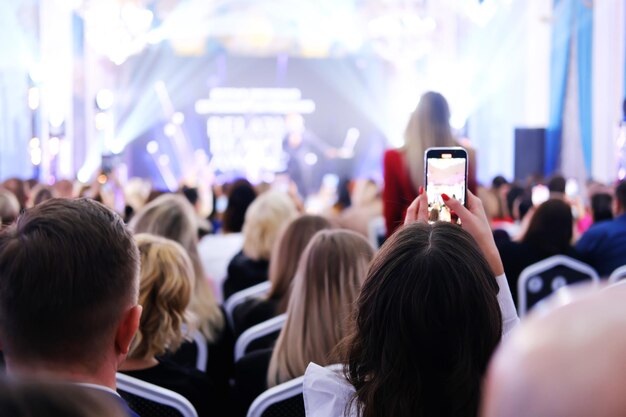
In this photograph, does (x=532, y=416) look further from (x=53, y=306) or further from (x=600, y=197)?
(x=600, y=197)

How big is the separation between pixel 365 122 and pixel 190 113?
3732 mm

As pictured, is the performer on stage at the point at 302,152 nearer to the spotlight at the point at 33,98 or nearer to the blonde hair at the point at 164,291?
the spotlight at the point at 33,98

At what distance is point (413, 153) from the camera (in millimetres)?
3184

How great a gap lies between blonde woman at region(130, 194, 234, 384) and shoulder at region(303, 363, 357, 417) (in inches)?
55.5

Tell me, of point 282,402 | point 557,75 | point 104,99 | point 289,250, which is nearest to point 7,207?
point 289,250

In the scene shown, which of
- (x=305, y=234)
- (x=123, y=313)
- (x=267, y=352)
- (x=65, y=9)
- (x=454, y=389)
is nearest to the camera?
(x=454, y=389)

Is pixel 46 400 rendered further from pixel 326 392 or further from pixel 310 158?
pixel 310 158

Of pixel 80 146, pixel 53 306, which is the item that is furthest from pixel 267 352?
pixel 80 146

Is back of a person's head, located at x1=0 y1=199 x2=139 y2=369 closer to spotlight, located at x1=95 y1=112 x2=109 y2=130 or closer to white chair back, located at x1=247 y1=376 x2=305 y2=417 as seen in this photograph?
white chair back, located at x1=247 y1=376 x2=305 y2=417

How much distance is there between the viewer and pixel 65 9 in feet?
49.5

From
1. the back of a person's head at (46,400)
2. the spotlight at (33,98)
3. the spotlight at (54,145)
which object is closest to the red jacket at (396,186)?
the back of a person's head at (46,400)

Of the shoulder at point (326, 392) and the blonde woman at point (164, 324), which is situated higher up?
the shoulder at point (326, 392)

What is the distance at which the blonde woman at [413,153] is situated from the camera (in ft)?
10.4

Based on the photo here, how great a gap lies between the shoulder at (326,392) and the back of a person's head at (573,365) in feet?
3.22
